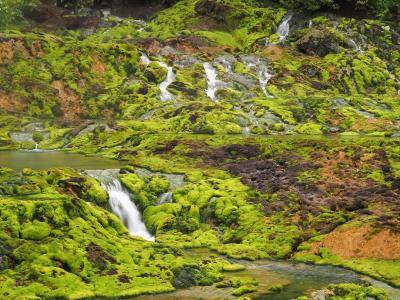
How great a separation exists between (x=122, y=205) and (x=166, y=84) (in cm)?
5825

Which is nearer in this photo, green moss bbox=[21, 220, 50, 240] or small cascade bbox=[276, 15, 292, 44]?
green moss bbox=[21, 220, 50, 240]

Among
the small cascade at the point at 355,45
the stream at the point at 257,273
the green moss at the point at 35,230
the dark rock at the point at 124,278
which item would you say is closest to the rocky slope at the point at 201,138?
the green moss at the point at 35,230

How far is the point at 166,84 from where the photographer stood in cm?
10219

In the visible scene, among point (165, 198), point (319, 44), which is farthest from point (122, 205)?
point (319, 44)

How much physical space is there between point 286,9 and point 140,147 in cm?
8636

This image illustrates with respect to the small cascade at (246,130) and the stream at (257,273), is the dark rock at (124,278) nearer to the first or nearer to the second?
the stream at (257,273)


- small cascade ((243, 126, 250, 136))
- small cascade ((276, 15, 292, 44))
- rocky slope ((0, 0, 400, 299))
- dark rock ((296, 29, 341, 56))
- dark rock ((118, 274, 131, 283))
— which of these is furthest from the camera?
small cascade ((276, 15, 292, 44))

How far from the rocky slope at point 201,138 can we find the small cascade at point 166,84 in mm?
309

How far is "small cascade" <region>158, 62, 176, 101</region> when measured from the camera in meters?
98.1

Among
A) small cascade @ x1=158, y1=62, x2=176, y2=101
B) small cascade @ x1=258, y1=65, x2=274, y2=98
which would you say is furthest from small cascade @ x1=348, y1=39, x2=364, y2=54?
small cascade @ x1=158, y1=62, x2=176, y2=101

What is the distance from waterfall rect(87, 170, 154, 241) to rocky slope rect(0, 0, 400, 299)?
81 cm

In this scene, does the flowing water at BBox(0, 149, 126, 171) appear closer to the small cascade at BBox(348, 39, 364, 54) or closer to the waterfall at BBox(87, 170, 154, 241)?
the waterfall at BBox(87, 170, 154, 241)

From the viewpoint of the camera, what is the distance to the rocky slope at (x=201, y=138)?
3456 centimetres

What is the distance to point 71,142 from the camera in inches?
2990
